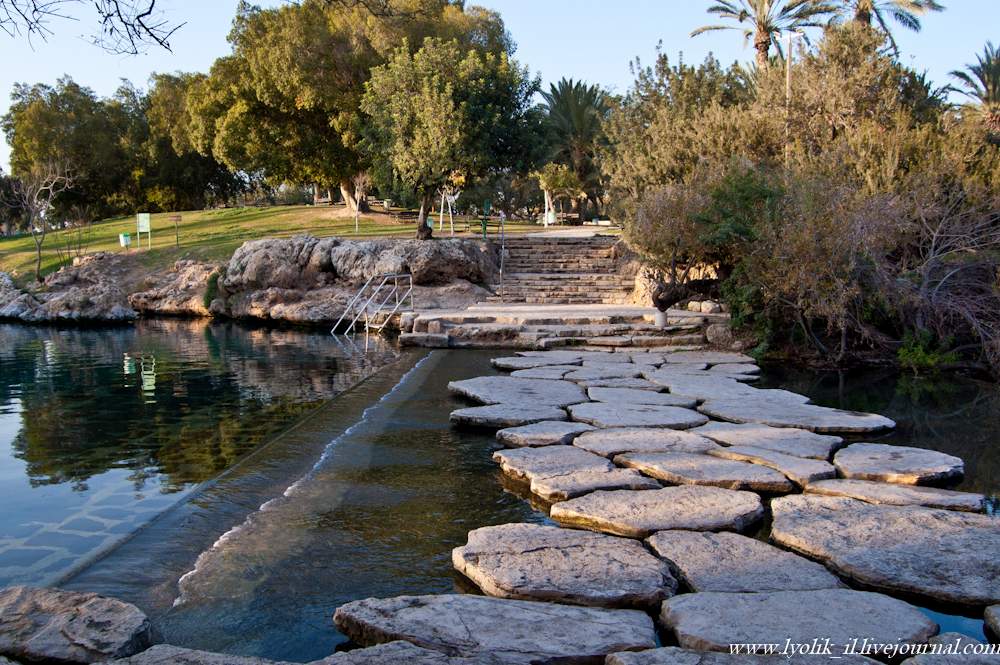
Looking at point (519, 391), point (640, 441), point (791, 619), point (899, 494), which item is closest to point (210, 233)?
point (519, 391)

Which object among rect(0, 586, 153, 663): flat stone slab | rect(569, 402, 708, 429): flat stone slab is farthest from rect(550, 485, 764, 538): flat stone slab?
rect(0, 586, 153, 663): flat stone slab

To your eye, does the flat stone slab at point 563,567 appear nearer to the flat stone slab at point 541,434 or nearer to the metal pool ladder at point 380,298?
the flat stone slab at point 541,434

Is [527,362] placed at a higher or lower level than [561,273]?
lower

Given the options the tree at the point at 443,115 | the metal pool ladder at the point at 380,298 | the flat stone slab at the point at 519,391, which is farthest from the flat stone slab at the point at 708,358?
the tree at the point at 443,115

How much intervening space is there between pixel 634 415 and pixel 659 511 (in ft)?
6.95

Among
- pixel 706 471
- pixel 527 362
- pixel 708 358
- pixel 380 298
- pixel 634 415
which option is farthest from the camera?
pixel 380 298

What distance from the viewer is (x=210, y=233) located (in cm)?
2838

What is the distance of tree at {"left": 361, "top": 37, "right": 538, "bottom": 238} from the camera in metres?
20.8

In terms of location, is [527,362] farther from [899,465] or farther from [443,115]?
[443,115]

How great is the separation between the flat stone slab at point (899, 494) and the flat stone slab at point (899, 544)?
0.48 ft

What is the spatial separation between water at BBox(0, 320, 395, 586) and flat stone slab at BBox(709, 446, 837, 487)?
3.47 m

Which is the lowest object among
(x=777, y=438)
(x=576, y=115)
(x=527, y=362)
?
(x=777, y=438)

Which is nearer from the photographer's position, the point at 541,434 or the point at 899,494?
the point at 899,494

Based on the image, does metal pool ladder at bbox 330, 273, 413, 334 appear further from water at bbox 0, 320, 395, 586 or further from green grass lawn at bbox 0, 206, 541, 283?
green grass lawn at bbox 0, 206, 541, 283
